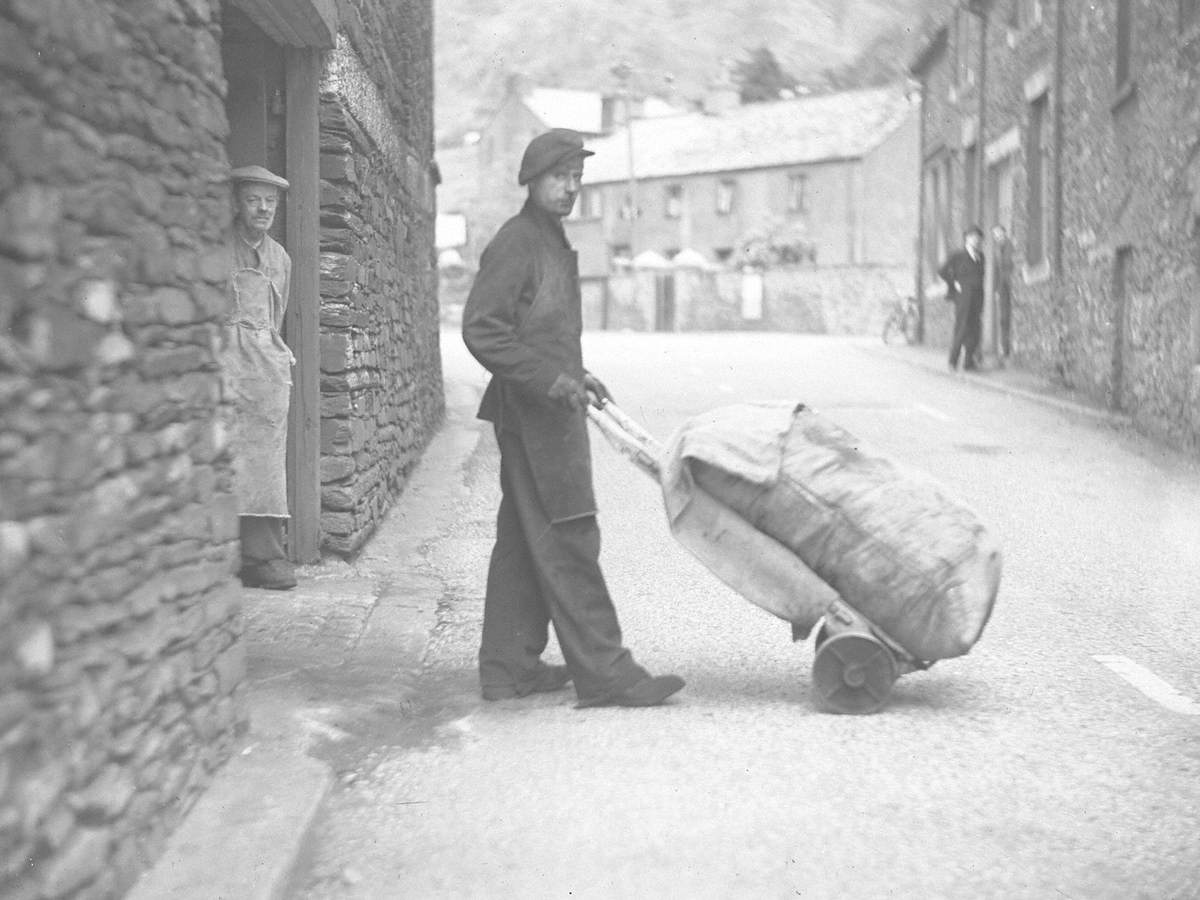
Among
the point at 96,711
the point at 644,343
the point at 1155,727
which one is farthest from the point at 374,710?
the point at 644,343

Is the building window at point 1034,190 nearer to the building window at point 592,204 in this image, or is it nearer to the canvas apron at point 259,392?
the canvas apron at point 259,392

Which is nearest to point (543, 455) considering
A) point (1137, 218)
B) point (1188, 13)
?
point (1188, 13)

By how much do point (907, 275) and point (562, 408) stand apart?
1935 inches

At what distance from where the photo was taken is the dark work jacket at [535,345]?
5.68 meters

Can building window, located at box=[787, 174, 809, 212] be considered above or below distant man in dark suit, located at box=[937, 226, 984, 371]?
above

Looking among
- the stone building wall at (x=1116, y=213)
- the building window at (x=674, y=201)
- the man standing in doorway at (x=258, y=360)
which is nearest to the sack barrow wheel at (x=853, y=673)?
the man standing in doorway at (x=258, y=360)

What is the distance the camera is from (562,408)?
5707 mm

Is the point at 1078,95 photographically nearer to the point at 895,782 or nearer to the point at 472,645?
the point at 472,645

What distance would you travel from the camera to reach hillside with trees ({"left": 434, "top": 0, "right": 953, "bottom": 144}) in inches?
3150

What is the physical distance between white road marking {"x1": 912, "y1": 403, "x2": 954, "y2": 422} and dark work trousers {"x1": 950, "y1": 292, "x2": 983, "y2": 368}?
5.06 meters

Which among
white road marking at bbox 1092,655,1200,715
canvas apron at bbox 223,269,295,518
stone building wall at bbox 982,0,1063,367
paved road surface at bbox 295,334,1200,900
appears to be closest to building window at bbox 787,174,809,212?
stone building wall at bbox 982,0,1063,367

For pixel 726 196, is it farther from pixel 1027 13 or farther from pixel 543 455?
pixel 543 455

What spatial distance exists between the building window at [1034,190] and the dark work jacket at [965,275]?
0.73 m

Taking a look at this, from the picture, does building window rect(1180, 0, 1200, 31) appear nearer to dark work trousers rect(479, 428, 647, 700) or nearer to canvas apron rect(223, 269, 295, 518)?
canvas apron rect(223, 269, 295, 518)
